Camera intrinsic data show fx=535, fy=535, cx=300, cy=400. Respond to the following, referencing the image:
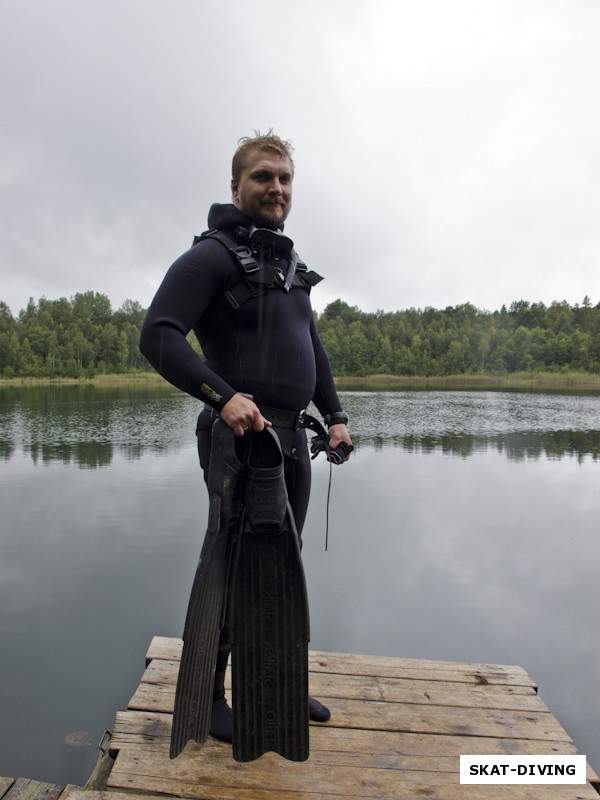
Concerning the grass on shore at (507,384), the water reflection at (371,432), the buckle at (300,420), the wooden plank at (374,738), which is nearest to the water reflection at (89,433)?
the water reflection at (371,432)

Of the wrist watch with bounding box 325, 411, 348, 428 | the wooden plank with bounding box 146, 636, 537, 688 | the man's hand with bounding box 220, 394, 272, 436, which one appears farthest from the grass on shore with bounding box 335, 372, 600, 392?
the man's hand with bounding box 220, 394, 272, 436

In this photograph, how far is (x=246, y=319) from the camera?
2.07 m

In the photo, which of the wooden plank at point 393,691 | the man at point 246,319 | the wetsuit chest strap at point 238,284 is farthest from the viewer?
the wooden plank at point 393,691

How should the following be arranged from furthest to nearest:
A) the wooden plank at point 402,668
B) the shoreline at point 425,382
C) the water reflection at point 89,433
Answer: the shoreline at point 425,382
the water reflection at point 89,433
the wooden plank at point 402,668

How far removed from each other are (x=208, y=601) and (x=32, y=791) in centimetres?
100

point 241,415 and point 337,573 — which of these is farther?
point 337,573

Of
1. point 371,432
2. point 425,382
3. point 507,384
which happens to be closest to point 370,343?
point 425,382

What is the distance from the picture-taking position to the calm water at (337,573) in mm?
3238

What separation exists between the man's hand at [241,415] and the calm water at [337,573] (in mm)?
2110

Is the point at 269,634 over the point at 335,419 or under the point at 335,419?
under

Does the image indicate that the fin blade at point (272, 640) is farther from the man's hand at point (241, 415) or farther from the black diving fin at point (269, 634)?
the man's hand at point (241, 415)

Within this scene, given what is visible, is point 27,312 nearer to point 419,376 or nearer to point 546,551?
point 419,376

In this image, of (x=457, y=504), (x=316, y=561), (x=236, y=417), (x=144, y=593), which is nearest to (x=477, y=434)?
(x=457, y=504)

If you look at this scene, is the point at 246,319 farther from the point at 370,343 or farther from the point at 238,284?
the point at 370,343
